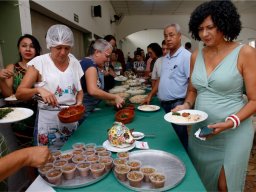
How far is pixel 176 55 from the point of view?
2250 mm

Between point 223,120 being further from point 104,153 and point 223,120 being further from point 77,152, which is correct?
point 77,152

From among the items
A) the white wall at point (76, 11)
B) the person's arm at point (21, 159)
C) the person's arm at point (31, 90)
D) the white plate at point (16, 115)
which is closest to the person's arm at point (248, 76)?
the person's arm at point (21, 159)

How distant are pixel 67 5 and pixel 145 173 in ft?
11.4

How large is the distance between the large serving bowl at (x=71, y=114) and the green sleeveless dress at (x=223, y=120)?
0.79 metres

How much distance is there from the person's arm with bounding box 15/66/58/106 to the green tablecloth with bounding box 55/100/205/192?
Result: 296 mm

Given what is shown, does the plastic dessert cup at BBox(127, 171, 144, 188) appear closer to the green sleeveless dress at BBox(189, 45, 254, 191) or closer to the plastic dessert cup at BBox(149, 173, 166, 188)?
the plastic dessert cup at BBox(149, 173, 166, 188)

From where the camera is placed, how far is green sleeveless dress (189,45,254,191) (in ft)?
4.20

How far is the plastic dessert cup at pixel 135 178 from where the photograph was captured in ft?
2.98

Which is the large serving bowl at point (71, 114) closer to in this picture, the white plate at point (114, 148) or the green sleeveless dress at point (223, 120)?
the white plate at point (114, 148)

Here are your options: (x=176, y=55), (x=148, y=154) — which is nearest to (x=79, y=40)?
(x=176, y=55)

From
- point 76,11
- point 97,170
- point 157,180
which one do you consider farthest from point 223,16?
point 76,11

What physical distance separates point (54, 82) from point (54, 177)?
812mm

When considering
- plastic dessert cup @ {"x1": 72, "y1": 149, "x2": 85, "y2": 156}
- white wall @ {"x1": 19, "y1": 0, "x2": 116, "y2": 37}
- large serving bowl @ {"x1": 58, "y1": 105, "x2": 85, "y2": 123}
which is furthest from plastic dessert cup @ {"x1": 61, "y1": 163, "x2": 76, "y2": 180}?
white wall @ {"x1": 19, "y1": 0, "x2": 116, "y2": 37}

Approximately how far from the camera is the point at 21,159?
812 millimetres
